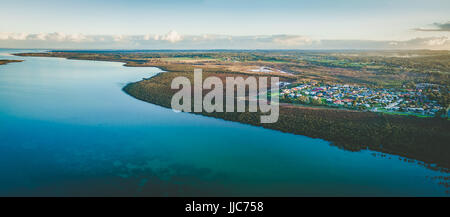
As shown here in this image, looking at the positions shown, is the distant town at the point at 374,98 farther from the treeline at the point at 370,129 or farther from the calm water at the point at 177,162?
the calm water at the point at 177,162

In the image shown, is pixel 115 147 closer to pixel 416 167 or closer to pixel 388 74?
pixel 416 167

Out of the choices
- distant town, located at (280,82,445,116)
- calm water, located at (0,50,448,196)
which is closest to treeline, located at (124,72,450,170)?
calm water, located at (0,50,448,196)

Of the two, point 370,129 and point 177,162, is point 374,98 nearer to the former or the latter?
point 370,129

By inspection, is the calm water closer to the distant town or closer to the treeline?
the treeline

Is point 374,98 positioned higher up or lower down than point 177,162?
higher up

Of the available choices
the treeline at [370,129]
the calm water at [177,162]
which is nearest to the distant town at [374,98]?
the treeline at [370,129]

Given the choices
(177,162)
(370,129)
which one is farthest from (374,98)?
(177,162)

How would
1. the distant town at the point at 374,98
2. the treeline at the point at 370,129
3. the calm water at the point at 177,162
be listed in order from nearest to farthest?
the calm water at the point at 177,162
the treeline at the point at 370,129
the distant town at the point at 374,98
